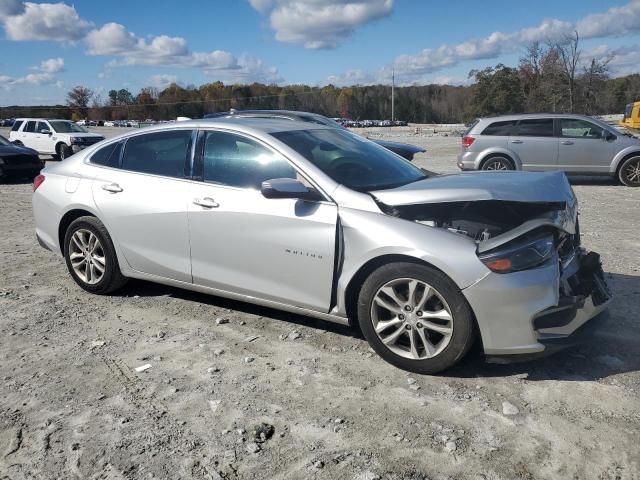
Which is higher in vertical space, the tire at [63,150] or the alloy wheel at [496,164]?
the tire at [63,150]

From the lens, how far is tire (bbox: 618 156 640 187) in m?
13.2

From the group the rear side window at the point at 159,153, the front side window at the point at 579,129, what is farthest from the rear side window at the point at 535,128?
the rear side window at the point at 159,153

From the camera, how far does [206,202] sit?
4.54 m

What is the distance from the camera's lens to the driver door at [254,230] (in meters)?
4.09

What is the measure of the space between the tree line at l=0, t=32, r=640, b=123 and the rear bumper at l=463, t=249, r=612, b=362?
41407mm

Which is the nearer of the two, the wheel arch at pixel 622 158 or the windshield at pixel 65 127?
the wheel arch at pixel 622 158

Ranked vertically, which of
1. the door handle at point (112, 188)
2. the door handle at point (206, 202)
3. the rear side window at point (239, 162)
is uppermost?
the rear side window at point (239, 162)

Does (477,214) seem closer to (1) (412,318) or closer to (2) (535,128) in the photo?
(1) (412,318)

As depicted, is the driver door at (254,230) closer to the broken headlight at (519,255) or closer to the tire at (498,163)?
the broken headlight at (519,255)

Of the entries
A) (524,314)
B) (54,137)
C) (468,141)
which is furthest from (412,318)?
(54,137)

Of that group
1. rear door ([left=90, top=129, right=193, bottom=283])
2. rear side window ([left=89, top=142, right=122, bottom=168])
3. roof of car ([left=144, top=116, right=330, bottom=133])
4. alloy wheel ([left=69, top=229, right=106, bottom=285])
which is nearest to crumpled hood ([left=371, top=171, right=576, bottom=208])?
roof of car ([left=144, top=116, right=330, bottom=133])

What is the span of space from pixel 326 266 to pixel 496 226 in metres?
1.32

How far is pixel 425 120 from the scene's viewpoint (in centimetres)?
12775

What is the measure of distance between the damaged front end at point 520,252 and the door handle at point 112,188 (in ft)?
7.78
